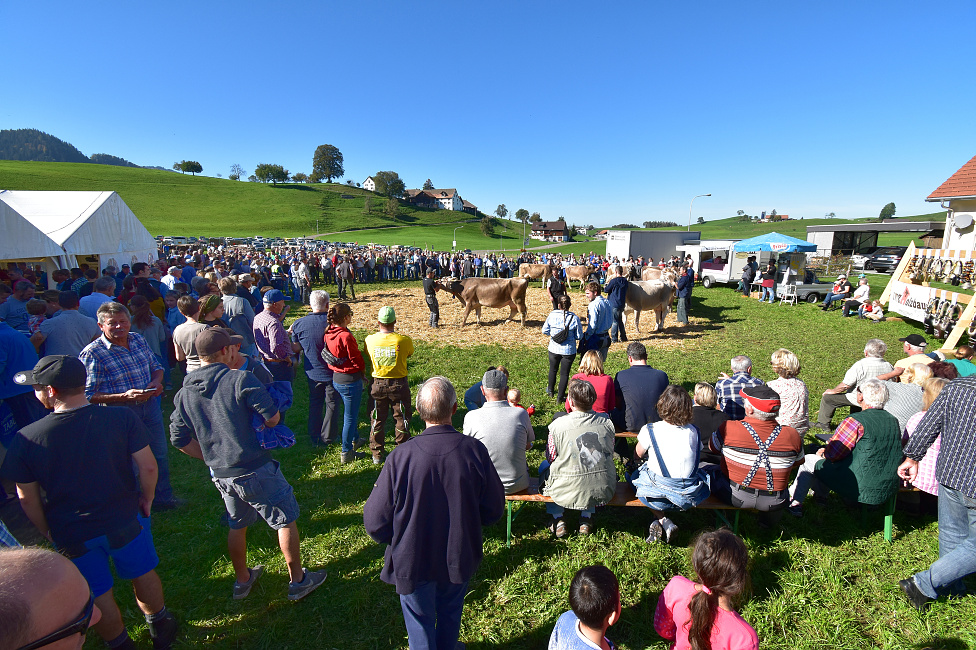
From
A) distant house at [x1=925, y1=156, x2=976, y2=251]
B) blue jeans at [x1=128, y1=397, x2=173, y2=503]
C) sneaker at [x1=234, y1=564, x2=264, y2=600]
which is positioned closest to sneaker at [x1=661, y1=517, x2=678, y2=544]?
sneaker at [x1=234, y1=564, x2=264, y2=600]

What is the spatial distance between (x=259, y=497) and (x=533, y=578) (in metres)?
2.14

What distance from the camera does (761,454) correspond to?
3.36 m

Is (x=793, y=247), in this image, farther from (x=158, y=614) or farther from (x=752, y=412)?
(x=158, y=614)

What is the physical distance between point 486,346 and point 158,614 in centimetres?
798

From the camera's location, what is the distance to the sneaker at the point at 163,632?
2730 mm

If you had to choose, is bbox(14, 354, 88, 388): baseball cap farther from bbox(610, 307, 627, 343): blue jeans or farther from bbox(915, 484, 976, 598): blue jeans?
bbox(610, 307, 627, 343): blue jeans

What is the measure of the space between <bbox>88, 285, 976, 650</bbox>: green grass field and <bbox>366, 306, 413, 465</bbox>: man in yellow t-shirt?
49 cm

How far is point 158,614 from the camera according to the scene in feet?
8.95

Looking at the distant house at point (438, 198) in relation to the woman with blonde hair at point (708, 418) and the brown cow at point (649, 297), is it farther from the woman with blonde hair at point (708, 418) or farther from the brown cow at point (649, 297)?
the woman with blonde hair at point (708, 418)

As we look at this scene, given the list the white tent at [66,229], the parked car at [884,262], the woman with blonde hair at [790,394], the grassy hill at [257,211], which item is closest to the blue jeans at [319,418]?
the woman with blonde hair at [790,394]

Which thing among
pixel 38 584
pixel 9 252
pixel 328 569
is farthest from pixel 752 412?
pixel 9 252

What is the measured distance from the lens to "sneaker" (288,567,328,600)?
3.11 m

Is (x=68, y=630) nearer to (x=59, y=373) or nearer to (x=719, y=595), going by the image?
(x=59, y=373)

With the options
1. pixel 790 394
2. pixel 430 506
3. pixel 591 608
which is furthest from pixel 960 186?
pixel 430 506
